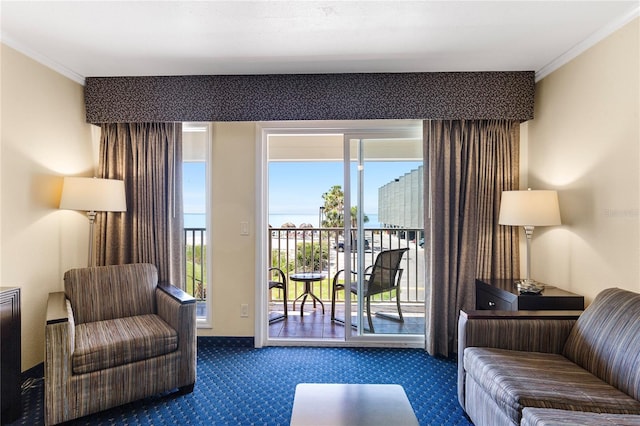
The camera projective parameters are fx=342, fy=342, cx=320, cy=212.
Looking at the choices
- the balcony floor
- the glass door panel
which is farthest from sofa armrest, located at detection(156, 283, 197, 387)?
the glass door panel

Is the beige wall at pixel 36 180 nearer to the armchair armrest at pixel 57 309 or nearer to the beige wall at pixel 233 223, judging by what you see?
the armchair armrest at pixel 57 309

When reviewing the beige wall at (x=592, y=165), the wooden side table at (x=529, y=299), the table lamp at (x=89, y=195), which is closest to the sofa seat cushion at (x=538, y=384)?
the wooden side table at (x=529, y=299)

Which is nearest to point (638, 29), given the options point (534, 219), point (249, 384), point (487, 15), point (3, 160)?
point (487, 15)

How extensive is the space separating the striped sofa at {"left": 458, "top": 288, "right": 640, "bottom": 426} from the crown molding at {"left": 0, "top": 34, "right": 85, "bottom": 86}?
3.49 meters

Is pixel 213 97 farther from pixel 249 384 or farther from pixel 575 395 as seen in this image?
pixel 575 395

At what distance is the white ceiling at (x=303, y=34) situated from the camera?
1963mm

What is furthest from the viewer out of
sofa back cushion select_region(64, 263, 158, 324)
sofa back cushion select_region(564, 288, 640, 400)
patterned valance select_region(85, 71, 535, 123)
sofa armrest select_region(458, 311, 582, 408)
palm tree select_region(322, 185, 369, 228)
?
palm tree select_region(322, 185, 369, 228)

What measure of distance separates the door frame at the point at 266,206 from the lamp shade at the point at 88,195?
1172mm

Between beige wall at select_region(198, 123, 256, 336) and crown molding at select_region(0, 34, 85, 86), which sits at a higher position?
crown molding at select_region(0, 34, 85, 86)

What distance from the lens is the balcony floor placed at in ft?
10.6

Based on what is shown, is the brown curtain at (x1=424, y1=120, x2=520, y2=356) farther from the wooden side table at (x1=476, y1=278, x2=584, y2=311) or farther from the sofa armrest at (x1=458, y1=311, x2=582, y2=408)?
the sofa armrest at (x1=458, y1=311, x2=582, y2=408)

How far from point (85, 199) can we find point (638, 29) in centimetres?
376

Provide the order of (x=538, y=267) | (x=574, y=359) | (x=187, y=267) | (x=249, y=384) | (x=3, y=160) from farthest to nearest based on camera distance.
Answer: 1. (x=187, y=267)
2. (x=538, y=267)
3. (x=249, y=384)
4. (x=3, y=160)
5. (x=574, y=359)

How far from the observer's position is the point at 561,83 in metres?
2.59
